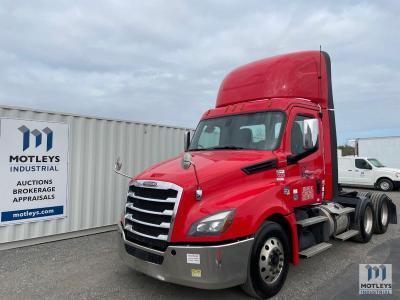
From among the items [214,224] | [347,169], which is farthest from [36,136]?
[347,169]

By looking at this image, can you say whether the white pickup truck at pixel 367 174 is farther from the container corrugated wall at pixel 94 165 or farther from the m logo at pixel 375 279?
the m logo at pixel 375 279

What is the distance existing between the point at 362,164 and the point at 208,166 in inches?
713

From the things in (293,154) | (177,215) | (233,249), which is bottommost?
(233,249)

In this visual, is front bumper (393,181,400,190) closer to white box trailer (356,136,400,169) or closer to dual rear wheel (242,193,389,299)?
white box trailer (356,136,400,169)

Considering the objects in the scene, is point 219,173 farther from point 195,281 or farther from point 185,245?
point 195,281

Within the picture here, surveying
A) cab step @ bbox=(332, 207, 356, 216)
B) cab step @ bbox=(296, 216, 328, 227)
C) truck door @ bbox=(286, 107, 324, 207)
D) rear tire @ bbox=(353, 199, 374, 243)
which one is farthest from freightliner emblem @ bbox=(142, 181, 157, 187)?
rear tire @ bbox=(353, 199, 374, 243)

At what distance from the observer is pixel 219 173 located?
4.34 m

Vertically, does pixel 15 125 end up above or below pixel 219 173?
above

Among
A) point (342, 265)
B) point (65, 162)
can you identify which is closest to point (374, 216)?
point (342, 265)

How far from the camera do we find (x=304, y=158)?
5.46m

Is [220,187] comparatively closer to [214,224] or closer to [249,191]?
[249,191]

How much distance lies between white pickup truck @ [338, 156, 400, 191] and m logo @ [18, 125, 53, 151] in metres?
17.7

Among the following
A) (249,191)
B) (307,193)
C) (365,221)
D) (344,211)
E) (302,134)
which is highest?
(302,134)

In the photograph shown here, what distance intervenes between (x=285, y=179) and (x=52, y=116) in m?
5.06
